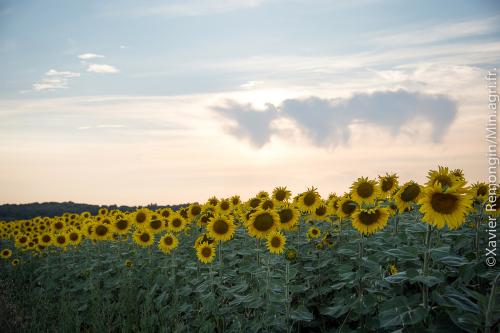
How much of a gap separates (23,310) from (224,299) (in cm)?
598

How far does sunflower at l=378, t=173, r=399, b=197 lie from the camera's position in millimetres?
7582

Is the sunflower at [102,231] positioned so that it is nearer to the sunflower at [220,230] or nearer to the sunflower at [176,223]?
the sunflower at [176,223]

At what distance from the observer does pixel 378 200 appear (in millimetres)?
7996

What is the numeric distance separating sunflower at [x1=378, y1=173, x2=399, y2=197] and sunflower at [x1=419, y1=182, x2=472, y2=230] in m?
2.88

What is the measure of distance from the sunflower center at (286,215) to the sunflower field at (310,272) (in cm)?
2

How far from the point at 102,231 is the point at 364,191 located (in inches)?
291

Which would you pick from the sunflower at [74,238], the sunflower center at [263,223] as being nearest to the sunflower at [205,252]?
the sunflower center at [263,223]

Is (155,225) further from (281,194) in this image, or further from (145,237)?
(281,194)

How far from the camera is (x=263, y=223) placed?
733 centimetres

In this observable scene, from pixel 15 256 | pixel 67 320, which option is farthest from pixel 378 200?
pixel 15 256

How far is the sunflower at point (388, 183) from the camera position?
7582 mm

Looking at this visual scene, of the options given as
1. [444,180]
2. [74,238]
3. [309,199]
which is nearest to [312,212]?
[309,199]

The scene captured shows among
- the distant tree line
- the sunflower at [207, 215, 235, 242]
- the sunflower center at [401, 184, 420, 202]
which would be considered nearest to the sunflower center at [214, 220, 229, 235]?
the sunflower at [207, 215, 235, 242]

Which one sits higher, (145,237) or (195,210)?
(195,210)
